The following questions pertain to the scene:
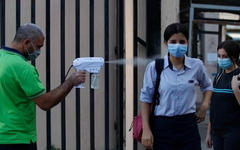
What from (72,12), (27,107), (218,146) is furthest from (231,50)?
(72,12)

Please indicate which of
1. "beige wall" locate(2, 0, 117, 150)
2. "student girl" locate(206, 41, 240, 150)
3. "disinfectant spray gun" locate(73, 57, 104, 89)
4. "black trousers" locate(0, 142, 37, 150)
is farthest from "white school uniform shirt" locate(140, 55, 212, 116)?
"beige wall" locate(2, 0, 117, 150)

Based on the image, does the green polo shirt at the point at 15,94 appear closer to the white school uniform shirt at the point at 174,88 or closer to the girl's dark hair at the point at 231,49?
the white school uniform shirt at the point at 174,88

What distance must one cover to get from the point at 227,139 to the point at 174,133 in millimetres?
897

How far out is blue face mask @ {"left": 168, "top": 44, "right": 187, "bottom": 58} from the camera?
3.37 m

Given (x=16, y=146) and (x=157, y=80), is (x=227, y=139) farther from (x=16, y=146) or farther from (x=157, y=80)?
(x=16, y=146)

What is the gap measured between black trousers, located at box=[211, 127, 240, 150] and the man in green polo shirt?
1.60 metres

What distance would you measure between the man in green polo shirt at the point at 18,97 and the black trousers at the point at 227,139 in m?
1.60

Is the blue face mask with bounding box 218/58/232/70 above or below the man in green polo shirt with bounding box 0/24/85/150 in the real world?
above

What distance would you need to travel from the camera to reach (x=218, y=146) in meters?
4.16

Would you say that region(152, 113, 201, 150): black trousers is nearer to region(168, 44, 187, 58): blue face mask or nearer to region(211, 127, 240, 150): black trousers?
region(168, 44, 187, 58): blue face mask

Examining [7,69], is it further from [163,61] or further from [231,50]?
[231,50]

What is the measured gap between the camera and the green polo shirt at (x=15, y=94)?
10.3 ft

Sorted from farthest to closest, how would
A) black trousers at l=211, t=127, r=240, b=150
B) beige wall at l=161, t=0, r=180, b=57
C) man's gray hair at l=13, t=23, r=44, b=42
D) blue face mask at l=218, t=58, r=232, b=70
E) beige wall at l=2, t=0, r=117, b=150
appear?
beige wall at l=2, t=0, r=117, b=150, beige wall at l=161, t=0, r=180, b=57, blue face mask at l=218, t=58, r=232, b=70, black trousers at l=211, t=127, r=240, b=150, man's gray hair at l=13, t=23, r=44, b=42

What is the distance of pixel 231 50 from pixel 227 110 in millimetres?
581
